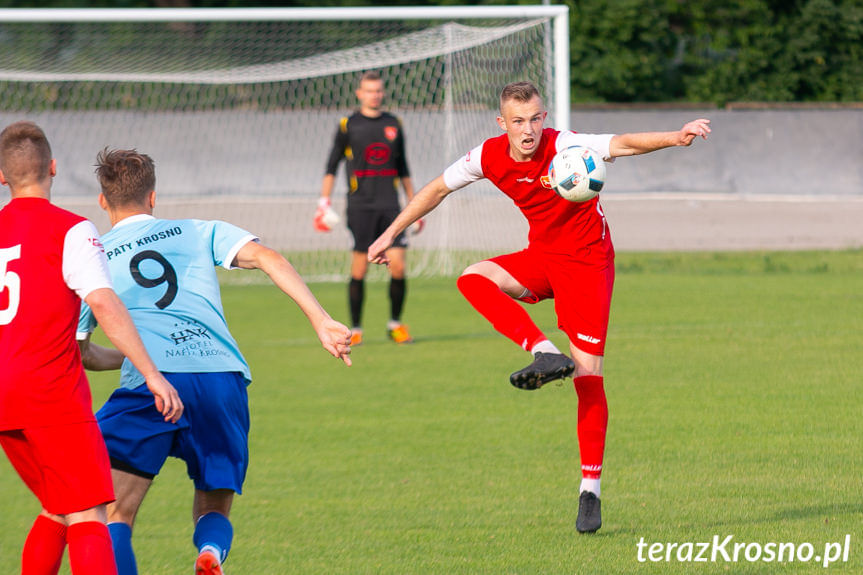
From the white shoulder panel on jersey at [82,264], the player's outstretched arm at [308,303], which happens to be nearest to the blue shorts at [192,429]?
the player's outstretched arm at [308,303]

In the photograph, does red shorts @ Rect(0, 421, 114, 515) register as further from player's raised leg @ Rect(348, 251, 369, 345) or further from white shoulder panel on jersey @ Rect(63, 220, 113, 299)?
player's raised leg @ Rect(348, 251, 369, 345)

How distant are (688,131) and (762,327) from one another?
6.97 m

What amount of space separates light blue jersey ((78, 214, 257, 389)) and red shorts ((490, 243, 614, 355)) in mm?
1809

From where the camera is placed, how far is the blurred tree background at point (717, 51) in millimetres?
28312

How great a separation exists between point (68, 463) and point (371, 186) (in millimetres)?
7710

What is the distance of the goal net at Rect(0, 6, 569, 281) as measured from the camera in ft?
52.3

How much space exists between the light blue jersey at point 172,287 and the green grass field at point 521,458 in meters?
1.21

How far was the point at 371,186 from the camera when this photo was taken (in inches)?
433

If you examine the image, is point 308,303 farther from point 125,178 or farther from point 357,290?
point 357,290

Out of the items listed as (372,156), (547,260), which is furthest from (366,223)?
(547,260)

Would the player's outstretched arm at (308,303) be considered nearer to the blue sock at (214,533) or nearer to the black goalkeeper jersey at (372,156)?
the blue sock at (214,533)

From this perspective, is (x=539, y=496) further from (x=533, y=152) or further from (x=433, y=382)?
(x=433, y=382)

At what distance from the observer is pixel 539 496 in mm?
5762

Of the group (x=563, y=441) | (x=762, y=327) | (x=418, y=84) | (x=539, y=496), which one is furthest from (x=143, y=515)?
(x=418, y=84)
